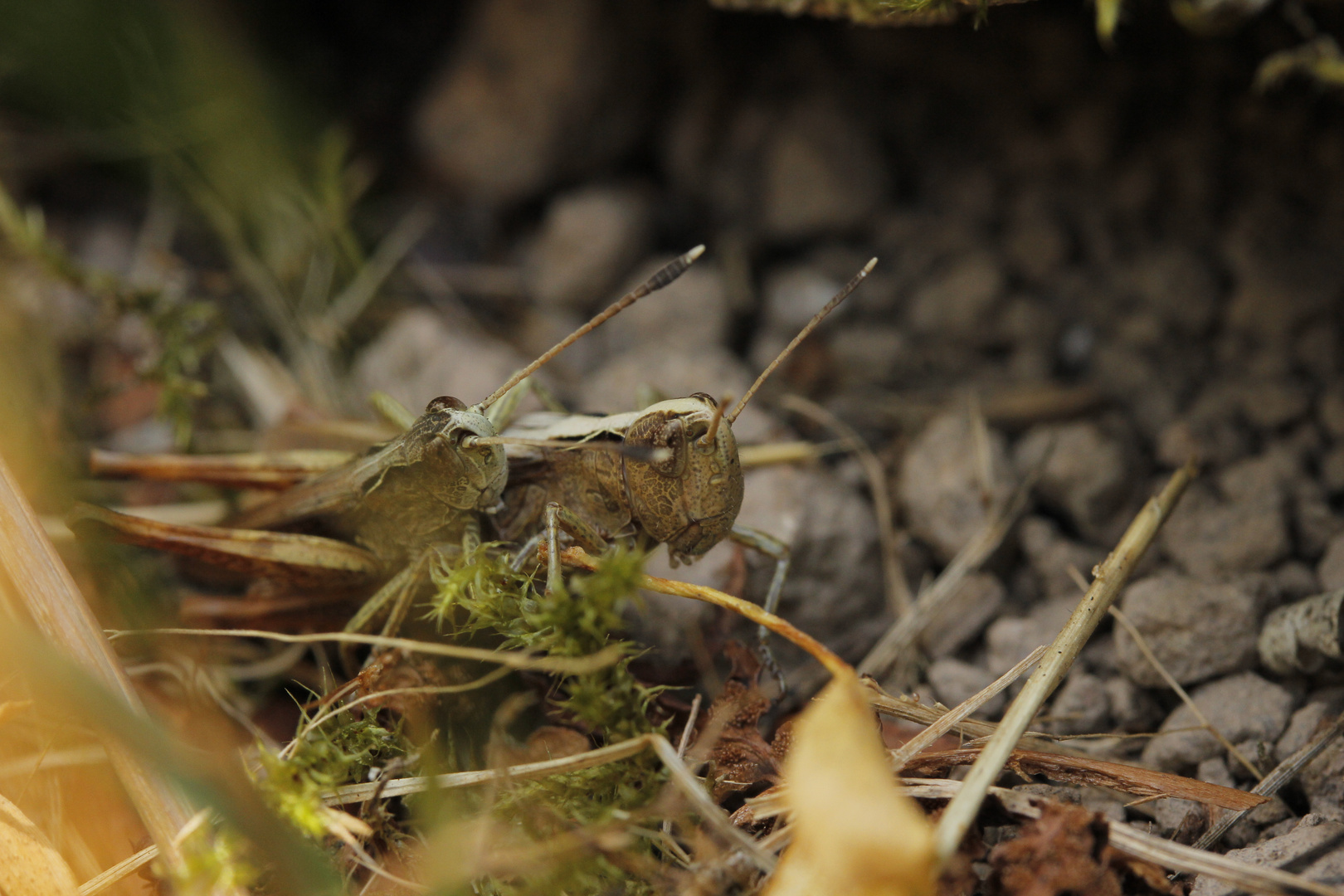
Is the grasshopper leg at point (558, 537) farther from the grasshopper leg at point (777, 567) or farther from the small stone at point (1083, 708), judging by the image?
the small stone at point (1083, 708)

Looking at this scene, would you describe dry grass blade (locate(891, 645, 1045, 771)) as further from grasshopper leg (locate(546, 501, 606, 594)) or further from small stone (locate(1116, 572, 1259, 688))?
grasshopper leg (locate(546, 501, 606, 594))

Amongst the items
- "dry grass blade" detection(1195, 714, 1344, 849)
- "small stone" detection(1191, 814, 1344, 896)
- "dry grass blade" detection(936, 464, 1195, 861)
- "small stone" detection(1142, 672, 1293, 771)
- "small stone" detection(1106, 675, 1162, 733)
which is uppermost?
"dry grass blade" detection(936, 464, 1195, 861)

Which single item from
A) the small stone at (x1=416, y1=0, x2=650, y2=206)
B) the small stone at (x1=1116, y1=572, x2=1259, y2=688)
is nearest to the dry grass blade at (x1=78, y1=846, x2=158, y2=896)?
the small stone at (x1=1116, y1=572, x2=1259, y2=688)

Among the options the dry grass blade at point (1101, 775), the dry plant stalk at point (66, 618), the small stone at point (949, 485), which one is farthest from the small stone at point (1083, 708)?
the dry plant stalk at point (66, 618)

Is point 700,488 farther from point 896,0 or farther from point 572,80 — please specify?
point 572,80

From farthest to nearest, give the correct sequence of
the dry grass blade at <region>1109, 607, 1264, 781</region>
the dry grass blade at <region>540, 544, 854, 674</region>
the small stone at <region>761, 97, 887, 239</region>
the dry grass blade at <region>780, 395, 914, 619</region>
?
the small stone at <region>761, 97, 887, 239</region> → the dry grass blade at <region>780, 395, 914, 619</region> → the dry grass blade at <region>1109, 607, 1264, 781</region> → the dry grass blade at <region>540, 544, 854, 674</region>

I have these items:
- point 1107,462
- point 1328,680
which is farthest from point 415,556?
point 1328,680
